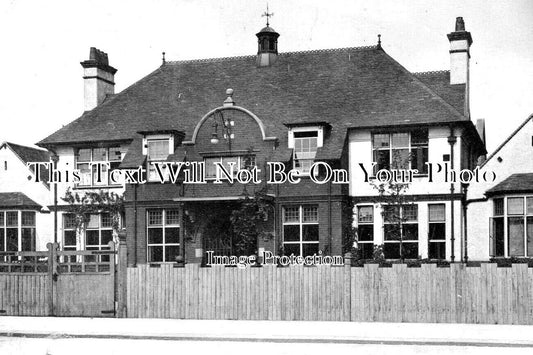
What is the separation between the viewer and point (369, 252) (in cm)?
3353

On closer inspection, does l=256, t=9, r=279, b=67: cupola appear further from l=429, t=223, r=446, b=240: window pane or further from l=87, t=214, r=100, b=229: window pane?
l=429, t=223, r=446, b=240: window pane

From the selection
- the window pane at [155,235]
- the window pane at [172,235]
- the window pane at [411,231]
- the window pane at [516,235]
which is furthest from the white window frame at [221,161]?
the window pane at [516,235]

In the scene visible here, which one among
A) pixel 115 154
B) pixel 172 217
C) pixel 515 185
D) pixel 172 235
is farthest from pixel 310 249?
pixel 115 154

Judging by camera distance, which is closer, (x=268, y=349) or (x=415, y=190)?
(x=268, y=349)

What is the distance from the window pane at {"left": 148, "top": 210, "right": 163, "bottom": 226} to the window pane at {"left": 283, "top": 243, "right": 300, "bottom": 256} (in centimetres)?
573

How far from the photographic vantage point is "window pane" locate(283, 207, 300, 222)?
3322cm

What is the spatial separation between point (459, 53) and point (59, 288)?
825 inches

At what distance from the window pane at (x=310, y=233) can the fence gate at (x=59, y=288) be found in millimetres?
11764

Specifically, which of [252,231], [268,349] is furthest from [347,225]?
[268,349]

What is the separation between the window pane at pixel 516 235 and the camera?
1224 inches

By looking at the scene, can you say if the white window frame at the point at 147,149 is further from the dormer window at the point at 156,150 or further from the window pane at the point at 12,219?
the window pane at the point at 12,219

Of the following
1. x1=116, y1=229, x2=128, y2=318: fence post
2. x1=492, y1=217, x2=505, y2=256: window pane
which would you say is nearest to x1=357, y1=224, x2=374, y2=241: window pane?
x1=492, y1=217, x2=505, y2=256: window pane

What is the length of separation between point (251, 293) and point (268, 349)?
20.3 ft

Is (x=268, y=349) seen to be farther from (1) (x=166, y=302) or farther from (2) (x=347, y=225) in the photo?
(2) (x=347, y=225)
